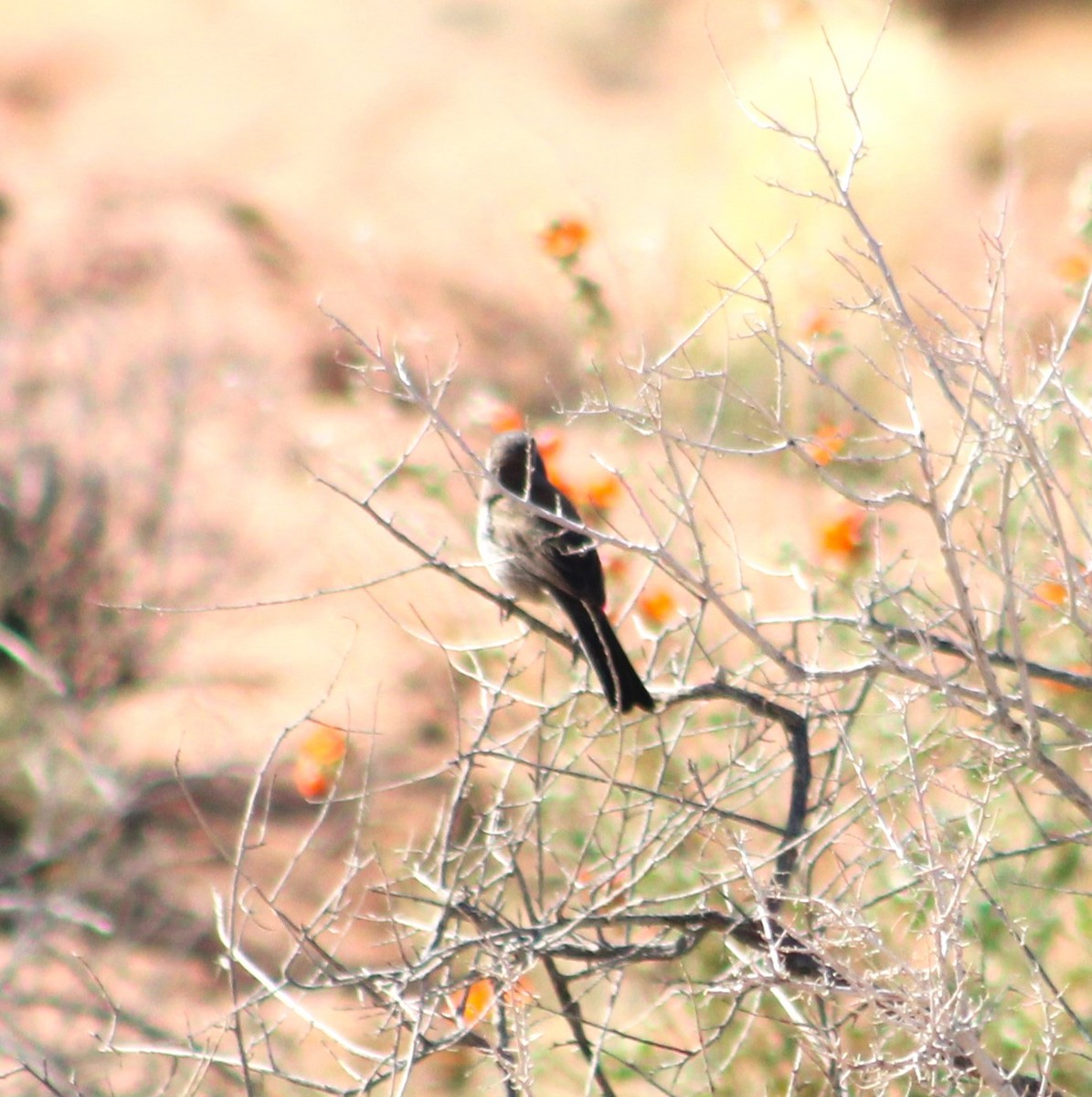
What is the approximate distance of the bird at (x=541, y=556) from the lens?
4566 mm

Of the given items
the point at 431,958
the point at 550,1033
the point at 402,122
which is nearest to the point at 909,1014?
the point at 431,958

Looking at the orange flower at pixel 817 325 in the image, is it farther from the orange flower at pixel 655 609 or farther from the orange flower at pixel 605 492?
the orange flower at pixel 655 609

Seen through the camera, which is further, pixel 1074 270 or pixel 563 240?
pixel 563 240

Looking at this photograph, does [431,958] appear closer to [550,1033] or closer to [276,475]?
[550,1033]

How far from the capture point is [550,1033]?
6.05 m

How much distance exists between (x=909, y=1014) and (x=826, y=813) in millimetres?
949

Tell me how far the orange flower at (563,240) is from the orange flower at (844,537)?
1.47 meters

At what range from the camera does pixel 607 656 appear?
12.4 ft

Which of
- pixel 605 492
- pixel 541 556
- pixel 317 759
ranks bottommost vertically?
pixel 317 759

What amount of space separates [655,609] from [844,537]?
0.70 metres

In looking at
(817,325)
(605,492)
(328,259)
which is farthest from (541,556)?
(328,259)

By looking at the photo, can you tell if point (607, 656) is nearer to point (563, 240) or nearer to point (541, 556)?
point (541, 556)

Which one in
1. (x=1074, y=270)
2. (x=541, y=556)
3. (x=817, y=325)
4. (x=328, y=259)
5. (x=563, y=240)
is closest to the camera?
(x=817, y=325)

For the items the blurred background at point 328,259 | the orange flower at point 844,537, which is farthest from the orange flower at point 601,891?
the orange flower at point 844,537
